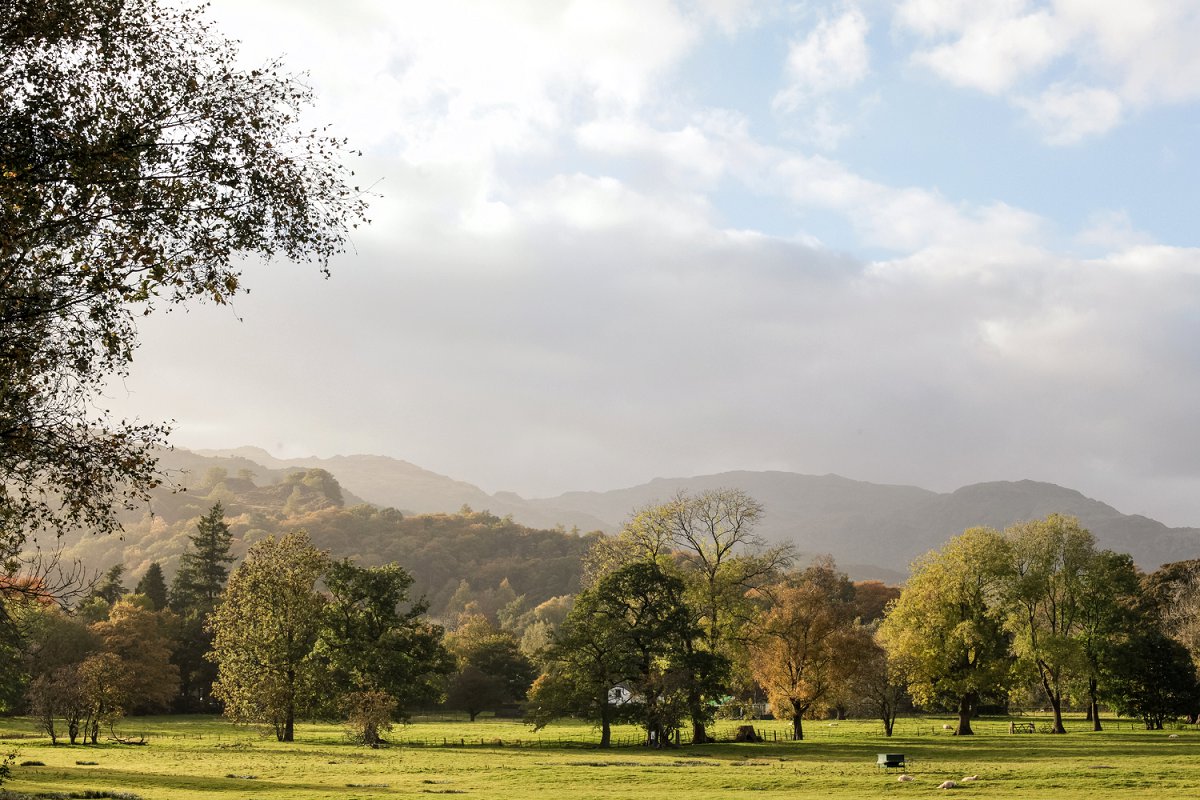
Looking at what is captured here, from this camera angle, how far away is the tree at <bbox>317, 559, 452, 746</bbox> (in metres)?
62.3

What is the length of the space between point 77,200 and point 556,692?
49.8m

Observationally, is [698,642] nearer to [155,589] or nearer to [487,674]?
[487,674]

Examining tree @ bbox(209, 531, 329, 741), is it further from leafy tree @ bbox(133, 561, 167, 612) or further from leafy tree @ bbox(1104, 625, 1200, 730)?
leafy tree @ bbox(1104, 625, 1200, 730)

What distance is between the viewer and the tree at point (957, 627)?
66188 mm

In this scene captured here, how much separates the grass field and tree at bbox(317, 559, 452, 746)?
3.96 m

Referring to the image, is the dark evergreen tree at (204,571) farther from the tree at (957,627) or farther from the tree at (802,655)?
the tree at (957,627)

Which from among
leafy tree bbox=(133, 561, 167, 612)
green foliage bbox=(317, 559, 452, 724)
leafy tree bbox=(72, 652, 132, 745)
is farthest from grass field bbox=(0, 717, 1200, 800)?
leafy tree bbox=(133, 561, 167, 612)

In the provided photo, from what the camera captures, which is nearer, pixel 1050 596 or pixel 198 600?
pixel 1050 596

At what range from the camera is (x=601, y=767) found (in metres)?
45.9

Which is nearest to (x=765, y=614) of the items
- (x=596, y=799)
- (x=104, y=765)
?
(x=596, y=799)

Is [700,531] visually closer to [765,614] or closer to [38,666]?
[765,614]

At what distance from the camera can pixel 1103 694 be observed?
7294 cm

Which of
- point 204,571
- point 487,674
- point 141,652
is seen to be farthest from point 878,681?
point 204,571

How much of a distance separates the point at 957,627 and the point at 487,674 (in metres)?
56.1
